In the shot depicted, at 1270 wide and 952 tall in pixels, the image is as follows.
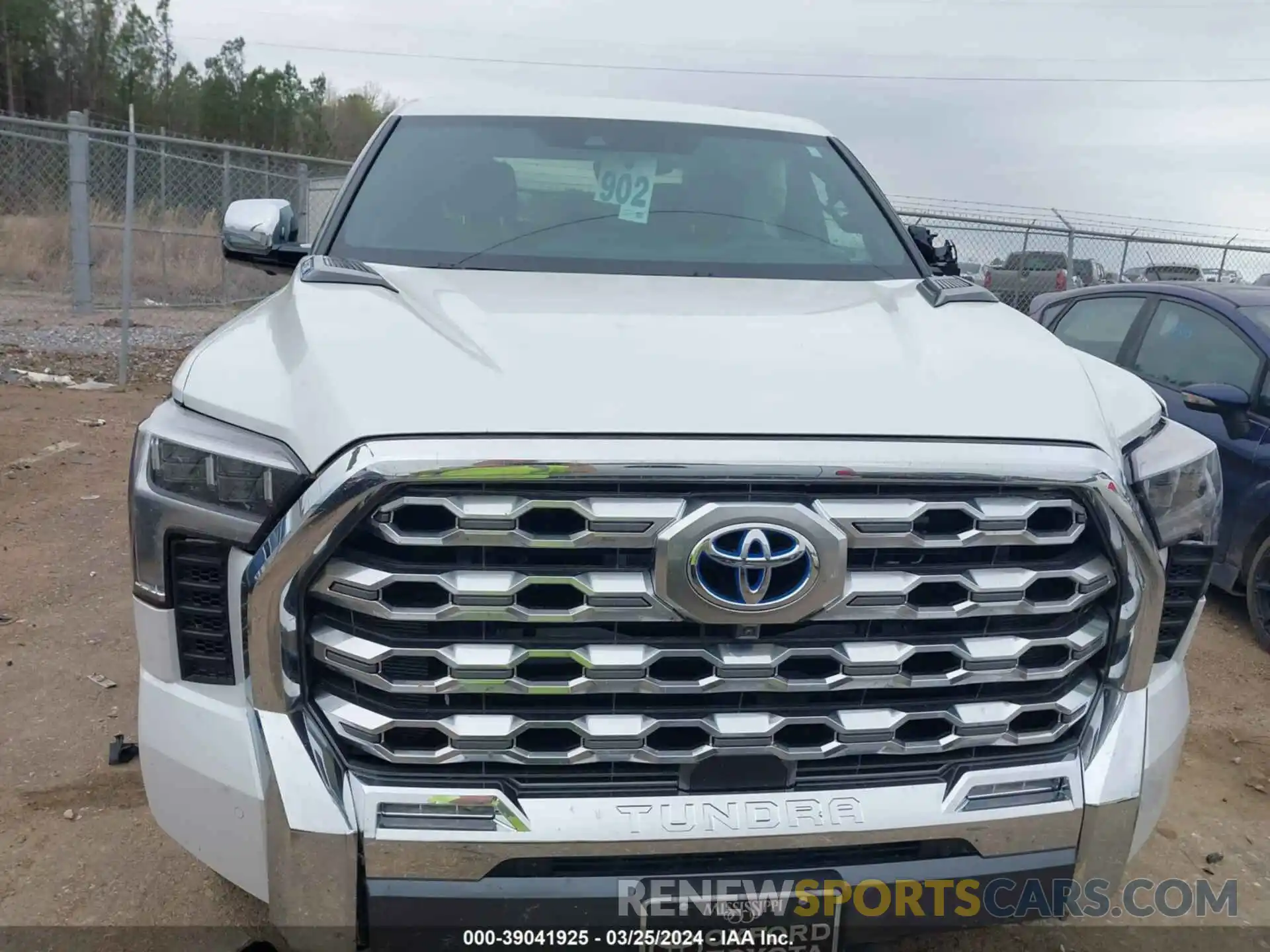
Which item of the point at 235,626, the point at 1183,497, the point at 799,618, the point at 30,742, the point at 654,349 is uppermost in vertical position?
the point at 654,349

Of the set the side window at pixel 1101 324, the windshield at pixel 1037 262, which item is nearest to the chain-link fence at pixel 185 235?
the windshield at pixel 1037 262

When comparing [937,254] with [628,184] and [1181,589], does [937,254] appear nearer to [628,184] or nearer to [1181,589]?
[628,184]

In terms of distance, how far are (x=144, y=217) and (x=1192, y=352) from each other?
12664mm

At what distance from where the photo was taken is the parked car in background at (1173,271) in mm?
14609

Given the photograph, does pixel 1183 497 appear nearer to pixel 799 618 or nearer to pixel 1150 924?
pixel 799 618

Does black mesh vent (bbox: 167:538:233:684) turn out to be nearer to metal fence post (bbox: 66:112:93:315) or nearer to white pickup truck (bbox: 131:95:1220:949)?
white pickup truck (bbox: 131:95:1220:949)

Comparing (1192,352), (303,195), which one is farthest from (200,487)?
(303,195)

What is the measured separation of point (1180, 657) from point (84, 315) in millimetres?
12516

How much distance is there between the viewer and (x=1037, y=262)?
1390 cm

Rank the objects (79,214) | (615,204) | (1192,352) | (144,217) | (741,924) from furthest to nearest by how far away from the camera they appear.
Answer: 1. (144,217)
2. (79,214)
3. (1192,352)
4. (615,204)
5. (741,924)

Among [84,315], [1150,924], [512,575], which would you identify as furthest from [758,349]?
[84,315]

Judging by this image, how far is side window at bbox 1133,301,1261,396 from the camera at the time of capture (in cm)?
512

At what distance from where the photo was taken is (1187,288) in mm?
5719

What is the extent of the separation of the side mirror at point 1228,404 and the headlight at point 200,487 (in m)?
4.66
